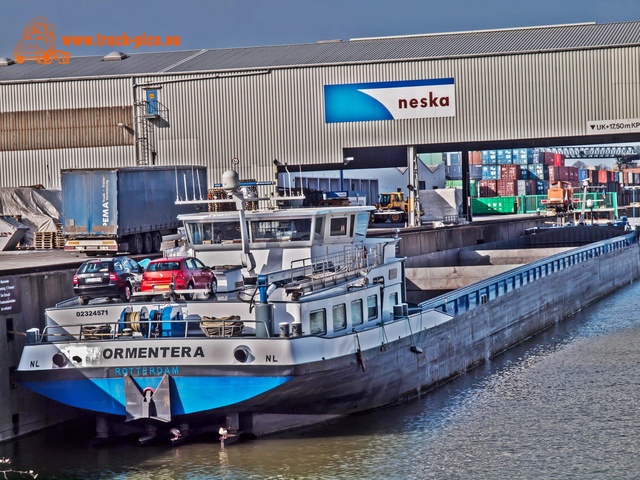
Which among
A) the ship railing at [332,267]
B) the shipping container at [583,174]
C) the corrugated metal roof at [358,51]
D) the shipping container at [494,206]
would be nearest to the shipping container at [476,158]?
the shipping container at [583,174]

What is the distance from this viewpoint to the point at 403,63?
55.7 metres

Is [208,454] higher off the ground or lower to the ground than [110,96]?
lower

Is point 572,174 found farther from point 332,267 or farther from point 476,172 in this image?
point 332,267

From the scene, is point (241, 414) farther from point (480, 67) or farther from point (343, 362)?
point (480, 67)

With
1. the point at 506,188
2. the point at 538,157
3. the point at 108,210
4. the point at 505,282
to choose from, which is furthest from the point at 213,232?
the point at 538,157

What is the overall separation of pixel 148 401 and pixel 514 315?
59.3ft

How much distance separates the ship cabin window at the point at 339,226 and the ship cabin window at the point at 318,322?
3.42m

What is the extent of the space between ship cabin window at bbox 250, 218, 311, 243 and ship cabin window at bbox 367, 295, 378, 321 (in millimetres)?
2144

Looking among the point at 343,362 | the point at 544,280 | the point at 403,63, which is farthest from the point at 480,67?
the point at 343,362

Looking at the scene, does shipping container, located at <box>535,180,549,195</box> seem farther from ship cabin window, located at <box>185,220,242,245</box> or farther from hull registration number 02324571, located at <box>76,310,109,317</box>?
hull registration number 02324571, located at <box>76,310,109,317</box>

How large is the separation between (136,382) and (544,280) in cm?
2250

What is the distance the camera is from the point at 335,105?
2229 inches

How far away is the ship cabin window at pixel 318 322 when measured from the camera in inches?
813

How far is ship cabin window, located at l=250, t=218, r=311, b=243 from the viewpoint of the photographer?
76.9 feet
